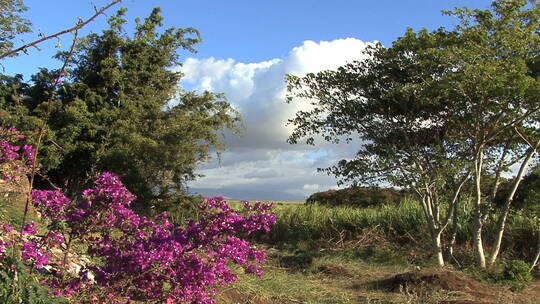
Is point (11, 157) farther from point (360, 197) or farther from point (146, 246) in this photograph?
point (360, 197)

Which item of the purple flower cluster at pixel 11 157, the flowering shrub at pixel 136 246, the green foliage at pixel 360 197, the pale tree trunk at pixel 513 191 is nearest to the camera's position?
the flowering shrub at pixel 136 246

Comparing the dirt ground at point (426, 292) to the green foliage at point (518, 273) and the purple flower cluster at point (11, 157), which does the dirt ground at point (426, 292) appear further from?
the purple flower cluster at point (11, 157)

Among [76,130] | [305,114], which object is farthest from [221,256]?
[76,130]

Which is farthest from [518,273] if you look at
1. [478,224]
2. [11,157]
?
[11,157]

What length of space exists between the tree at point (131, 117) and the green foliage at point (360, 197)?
557cm

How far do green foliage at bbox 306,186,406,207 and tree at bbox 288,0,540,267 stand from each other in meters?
7.08

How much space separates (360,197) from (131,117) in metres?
8.75

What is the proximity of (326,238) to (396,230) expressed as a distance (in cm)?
186

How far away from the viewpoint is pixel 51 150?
13.6 metres

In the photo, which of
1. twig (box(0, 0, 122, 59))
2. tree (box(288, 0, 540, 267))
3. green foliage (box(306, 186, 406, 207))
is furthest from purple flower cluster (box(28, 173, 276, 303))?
green foliage (box(306, 186, 406, 207))

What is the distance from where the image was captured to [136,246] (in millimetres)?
3447

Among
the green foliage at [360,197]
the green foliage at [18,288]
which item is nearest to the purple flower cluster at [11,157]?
the green foliage at [18,288]

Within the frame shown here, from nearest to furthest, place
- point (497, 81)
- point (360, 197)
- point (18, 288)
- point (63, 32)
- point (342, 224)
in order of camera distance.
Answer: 1. point (63, 32)
2. point (18, 288)
3. point (497, 81)
4. point (342, 224)
5. point (360, 197)

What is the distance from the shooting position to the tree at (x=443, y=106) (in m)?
8.04
